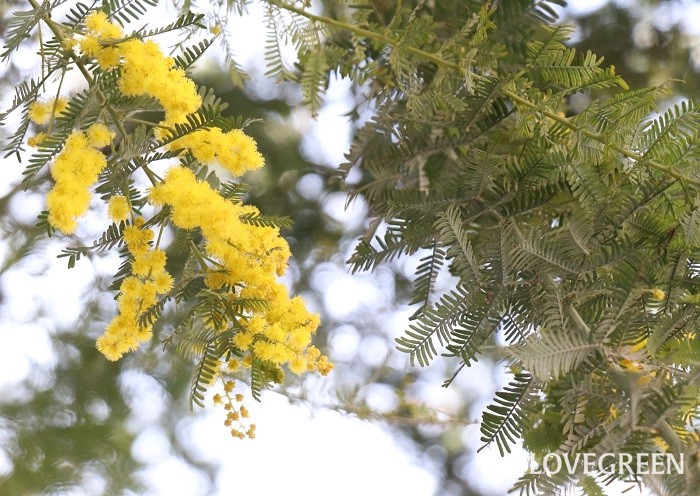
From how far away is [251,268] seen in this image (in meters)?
0.64

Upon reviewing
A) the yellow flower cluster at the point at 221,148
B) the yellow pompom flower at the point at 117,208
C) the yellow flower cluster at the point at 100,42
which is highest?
the yellow flower cluster at the point at 100,42

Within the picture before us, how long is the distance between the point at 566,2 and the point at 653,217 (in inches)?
15.5

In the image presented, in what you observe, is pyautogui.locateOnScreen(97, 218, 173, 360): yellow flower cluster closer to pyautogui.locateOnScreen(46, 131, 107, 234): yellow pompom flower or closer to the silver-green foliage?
pyautogui.locateOnScreen(46, 131, 107, 234): yellow pompom flower

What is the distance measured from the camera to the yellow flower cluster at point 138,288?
24.8 inches

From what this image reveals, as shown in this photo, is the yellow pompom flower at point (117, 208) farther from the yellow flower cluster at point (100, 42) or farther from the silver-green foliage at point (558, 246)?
the silver-green foliage at point (558, 246)

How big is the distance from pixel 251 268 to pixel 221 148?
0.10m

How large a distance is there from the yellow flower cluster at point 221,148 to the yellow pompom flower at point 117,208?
0.06 m

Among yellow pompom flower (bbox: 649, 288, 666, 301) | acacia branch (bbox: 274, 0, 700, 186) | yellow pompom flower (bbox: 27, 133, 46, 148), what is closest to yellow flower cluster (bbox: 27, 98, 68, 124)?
yellow pompom flower (bbox: 27, 133, 46, 148)

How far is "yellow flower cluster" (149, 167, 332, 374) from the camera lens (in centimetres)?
60

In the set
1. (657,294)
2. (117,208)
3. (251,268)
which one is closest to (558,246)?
→ (657,294)

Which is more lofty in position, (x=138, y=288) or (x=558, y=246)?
(x=558, y=246)

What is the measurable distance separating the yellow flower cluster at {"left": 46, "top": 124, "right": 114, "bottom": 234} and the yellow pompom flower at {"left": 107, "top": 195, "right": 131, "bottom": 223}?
3cm

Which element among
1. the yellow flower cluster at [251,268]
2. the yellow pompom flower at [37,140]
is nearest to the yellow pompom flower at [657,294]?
the yellow flower cluster at [251,268]

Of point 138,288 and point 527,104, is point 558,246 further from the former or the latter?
point 138,288
